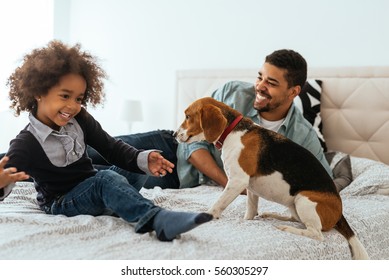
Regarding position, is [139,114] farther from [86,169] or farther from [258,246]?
[258,246]

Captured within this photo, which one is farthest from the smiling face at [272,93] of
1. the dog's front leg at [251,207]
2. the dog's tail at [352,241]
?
the dog's tail at [352,241]

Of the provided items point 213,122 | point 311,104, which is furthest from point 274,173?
point 311,104

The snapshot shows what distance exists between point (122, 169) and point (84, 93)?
0.39 m

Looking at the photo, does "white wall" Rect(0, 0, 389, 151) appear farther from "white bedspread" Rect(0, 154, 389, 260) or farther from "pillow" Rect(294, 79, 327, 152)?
"white bedspread" Rect(0, 154, 389, 260)

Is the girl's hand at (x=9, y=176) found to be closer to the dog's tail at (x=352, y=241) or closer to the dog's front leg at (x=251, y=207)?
the dog's front leg at (x=251, y=207)

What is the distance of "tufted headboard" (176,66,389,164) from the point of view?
304 centimetres

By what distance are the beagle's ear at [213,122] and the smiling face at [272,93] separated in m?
0.81

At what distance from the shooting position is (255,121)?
2627 mm

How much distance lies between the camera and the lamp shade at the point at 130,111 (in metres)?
4.36

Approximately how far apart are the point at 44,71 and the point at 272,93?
1.29 metres

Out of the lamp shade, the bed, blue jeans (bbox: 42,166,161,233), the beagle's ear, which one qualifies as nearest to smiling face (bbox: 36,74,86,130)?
blue jeans (bbox: 42,166,161,233)

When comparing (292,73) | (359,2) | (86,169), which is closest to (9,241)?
(86,169)

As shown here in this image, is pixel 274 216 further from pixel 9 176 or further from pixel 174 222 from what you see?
pixel 9 176

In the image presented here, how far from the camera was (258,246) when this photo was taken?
4.76ft
